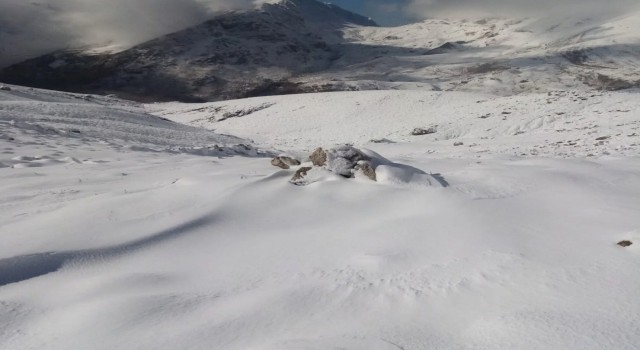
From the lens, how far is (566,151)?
1673cm

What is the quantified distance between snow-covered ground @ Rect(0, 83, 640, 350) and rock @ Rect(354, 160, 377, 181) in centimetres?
25

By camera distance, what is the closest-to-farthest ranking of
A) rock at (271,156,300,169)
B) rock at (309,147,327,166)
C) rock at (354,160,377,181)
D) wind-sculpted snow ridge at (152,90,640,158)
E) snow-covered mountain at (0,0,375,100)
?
rock at (354,160,377,181) → rock at (309,147,327,166) → rock at (271,156,300,169) → wind-sculpted snow ridge at (152,90,640,158) → snow-covered mountain at (0,0,375,100)

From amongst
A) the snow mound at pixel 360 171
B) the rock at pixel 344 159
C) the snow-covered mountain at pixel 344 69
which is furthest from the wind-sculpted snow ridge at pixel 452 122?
the snow-covered mountain at pixel 344 69

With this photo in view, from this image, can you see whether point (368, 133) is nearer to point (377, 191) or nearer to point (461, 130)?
point (461, 130)

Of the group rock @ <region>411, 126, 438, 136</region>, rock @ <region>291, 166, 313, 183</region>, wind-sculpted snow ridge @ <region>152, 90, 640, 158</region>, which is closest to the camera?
rock @ <region>291, 166, 313, 183</region>

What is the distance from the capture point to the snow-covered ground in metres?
3.85

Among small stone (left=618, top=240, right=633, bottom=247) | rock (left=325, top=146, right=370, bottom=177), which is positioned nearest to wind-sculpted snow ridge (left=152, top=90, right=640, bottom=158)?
rock (left=325, top=146, right=370, bottom=177)

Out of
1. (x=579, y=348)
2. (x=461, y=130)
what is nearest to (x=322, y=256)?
(x=579, y=348)

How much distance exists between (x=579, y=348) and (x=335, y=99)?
137 ft

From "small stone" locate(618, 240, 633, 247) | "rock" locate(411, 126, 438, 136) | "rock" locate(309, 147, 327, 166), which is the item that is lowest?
"rock" locate(411, 126, 438, 136)

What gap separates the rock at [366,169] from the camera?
8359mm

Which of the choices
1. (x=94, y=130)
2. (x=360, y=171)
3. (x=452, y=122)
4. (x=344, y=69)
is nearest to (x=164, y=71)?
(x=344, y=69)

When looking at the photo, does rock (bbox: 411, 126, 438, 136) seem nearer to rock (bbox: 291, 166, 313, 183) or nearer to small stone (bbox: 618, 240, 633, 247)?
rock (bbox: 291, 166, 313, 183)

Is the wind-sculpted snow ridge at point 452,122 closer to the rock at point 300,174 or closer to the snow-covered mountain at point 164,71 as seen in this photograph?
the rock at point 300,174
